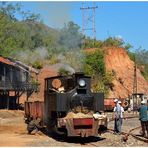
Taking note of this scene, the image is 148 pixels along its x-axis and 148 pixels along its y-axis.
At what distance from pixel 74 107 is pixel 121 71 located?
60.3m

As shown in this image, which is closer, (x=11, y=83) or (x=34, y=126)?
(x=34, y=126)

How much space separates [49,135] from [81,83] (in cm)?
392

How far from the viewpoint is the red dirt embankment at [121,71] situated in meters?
75.9

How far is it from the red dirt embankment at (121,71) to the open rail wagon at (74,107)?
5275cm

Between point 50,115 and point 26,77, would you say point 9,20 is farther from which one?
point 50,115

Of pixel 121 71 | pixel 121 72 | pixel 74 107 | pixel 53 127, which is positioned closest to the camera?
pixel 74 107

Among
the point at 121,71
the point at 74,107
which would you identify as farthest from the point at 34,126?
the point at 121,71

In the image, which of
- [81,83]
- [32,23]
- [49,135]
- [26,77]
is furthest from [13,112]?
[32,23]

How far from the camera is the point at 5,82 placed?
51250 millimetres

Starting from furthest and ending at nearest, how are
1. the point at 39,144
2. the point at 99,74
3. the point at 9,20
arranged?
the point at 9,20 → the point at 99,74 → the point at 39,144

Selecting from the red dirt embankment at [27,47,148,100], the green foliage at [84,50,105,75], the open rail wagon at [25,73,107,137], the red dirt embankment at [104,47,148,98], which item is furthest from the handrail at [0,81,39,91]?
the open rail wagon at [25,73,107,137]

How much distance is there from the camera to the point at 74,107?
20422 millimetres

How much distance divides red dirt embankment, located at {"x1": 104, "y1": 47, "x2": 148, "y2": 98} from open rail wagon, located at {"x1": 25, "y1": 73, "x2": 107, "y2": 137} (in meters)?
52.7

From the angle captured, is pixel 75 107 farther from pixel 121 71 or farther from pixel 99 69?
pixel 121 71
